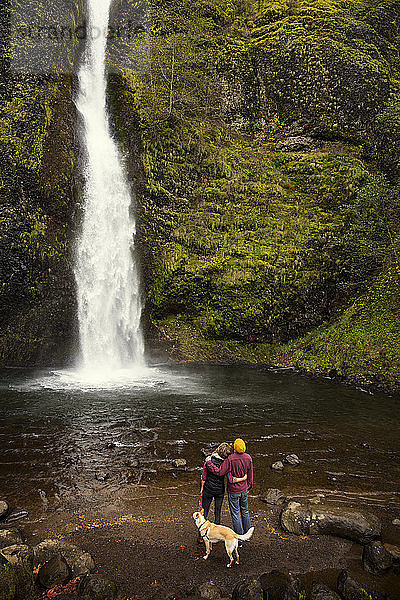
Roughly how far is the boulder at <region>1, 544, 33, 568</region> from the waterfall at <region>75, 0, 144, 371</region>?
13.5 m

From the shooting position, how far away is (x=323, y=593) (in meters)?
3.85

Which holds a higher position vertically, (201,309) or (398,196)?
(398,196)

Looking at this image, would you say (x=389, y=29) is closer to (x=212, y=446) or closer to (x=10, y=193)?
(x=10, y=193)

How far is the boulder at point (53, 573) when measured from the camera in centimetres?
416

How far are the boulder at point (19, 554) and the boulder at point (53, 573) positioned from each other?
185mm

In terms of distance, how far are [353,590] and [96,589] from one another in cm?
265

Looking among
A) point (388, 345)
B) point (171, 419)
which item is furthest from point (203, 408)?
point (388, 345)

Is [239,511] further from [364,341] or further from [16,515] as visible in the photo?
[364,341]

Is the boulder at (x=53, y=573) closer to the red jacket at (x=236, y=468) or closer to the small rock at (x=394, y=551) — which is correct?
the red jacket at (x=236, y=468)

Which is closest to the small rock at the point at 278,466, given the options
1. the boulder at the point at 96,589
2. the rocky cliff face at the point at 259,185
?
the boulder at the point at 96,589

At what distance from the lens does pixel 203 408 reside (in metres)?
11.7

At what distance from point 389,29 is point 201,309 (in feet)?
84.7

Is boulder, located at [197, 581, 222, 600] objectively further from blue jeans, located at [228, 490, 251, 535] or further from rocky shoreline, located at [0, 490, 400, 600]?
blue jeans, located at [228, 490, 251, 535]

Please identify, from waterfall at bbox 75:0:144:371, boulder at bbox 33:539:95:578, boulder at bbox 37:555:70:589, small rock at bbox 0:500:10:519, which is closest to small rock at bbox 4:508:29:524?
small rock at bbox 0:500:10:519
